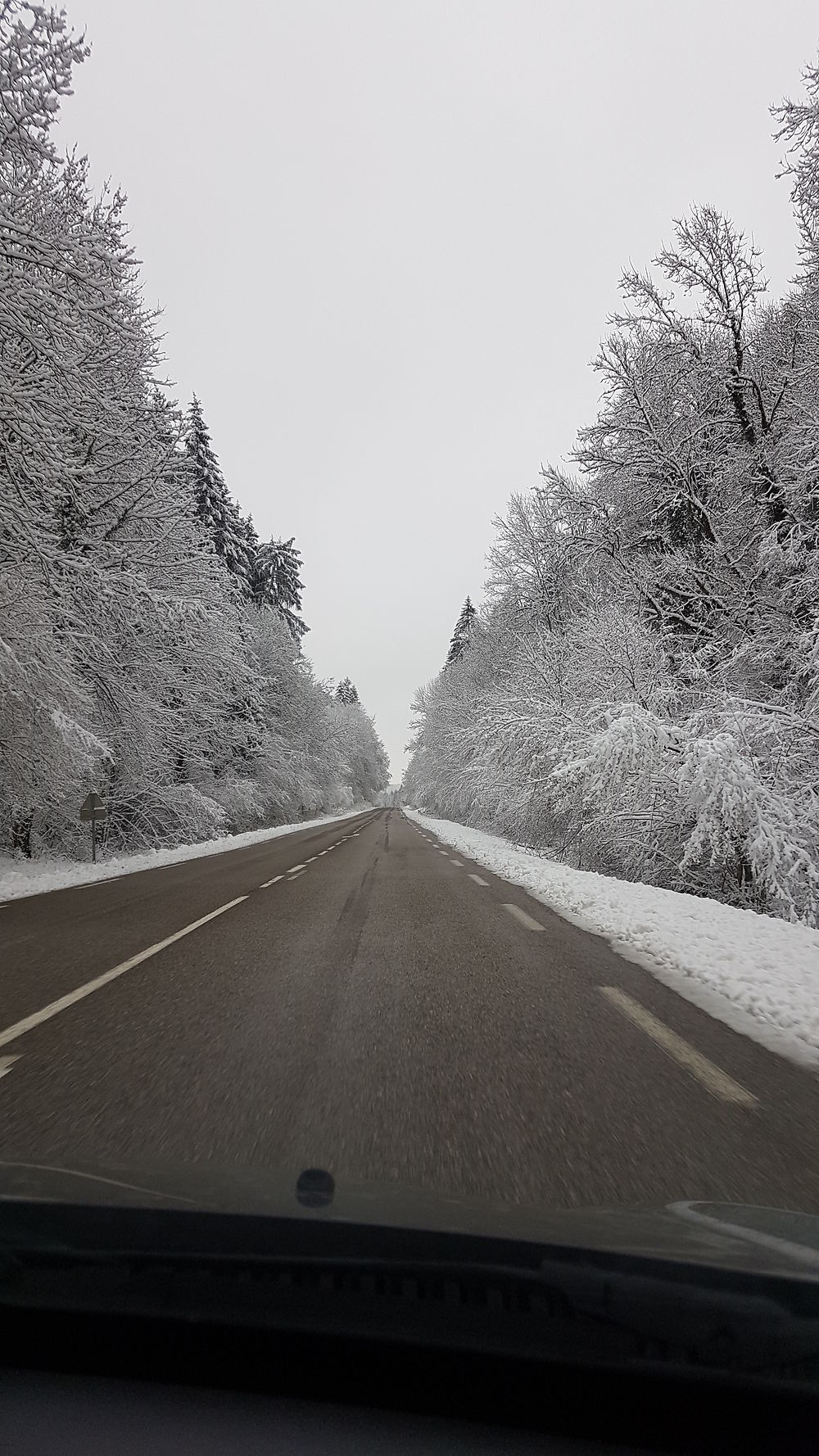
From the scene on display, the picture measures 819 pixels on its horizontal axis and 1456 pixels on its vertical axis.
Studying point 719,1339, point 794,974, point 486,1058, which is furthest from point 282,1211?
point 794,974

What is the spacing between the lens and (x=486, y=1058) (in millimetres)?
3967

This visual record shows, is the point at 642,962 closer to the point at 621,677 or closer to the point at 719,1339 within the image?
the point at 719,1339

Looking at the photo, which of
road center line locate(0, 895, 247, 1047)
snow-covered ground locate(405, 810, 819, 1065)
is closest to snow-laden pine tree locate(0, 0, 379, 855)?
road center line locate(0, 895, 247, 1047)

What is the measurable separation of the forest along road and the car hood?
Answer: 0.20 metres

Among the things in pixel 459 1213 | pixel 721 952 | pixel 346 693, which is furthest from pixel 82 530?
pixel 346 693

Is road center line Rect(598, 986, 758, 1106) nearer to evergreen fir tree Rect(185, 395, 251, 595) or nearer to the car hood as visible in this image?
the car hood

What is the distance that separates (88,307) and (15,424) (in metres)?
1.51

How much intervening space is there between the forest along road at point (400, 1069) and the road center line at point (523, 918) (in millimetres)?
539

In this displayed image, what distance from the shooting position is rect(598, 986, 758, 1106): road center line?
346 cm

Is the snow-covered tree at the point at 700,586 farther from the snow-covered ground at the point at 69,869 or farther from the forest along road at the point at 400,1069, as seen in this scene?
the snow-covered ground at the point at 69,869

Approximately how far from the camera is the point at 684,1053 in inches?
158

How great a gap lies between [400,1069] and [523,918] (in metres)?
5.16

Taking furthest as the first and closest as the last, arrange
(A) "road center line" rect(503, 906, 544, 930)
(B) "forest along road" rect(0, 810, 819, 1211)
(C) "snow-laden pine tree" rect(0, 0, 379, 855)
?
(C) "snow-laden pine tree" rect(0, 0, 379, 855) → (A) "road center line" rect(503, 906, 544, 930) → (B) "forest along road" rect(0, 810, 819, 1211)

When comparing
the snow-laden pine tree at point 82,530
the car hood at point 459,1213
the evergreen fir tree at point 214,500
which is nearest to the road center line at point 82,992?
the car hood at point 459,1213
